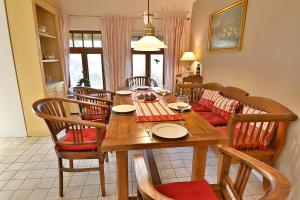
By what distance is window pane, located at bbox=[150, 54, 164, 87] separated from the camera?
4336 millimetres

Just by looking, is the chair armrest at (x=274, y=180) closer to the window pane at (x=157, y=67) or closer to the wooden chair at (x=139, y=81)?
the wooden chair at (x=139, y=81)

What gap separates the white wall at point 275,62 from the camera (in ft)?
5.39

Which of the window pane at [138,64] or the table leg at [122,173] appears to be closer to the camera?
the table leg at [122,173]

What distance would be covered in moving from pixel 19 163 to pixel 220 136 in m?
2.37

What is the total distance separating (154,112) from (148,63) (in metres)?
2.74

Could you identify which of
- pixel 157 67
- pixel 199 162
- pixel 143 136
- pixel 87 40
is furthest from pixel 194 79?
pixel 143 136

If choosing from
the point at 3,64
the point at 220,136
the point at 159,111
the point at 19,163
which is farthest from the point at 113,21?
the point at 220,136

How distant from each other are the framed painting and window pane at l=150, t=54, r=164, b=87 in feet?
4.44

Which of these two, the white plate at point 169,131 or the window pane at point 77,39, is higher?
the window pane at point 77,39

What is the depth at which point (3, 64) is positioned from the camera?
263cm

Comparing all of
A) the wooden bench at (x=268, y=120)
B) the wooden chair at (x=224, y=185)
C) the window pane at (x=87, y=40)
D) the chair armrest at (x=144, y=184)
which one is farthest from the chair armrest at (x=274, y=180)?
the window pane at (x=87, y=40)

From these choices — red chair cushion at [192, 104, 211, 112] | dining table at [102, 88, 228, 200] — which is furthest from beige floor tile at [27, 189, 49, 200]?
red chair cushion at [192, 104, 211, 112]

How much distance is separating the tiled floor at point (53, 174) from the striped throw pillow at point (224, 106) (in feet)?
1.96

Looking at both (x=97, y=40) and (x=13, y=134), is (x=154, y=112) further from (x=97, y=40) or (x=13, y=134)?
(x=97, y=40)
